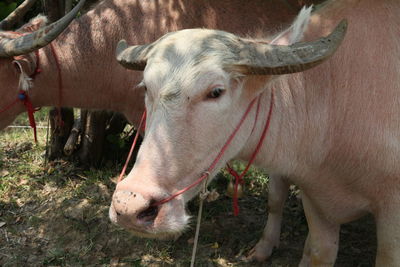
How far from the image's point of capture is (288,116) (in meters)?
2.80

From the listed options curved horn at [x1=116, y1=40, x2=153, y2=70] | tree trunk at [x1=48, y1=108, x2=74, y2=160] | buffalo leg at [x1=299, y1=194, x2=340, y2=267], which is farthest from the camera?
tree trunk at [x1=48, y1=108, x2=74, y2=160]

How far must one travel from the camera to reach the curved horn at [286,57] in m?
2.29

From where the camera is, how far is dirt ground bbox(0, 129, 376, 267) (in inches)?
171

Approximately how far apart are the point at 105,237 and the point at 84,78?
1589 millimetres

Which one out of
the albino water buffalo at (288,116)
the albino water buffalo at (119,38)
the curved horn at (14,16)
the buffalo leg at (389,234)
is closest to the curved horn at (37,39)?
the albino water buffalo at (119,38)

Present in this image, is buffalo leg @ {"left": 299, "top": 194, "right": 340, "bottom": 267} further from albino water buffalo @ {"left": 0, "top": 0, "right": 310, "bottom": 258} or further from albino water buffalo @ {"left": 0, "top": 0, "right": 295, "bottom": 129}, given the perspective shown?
albino water buffalo @ {"left": 0, "top": 0, "right": 295, "bottom": 129}

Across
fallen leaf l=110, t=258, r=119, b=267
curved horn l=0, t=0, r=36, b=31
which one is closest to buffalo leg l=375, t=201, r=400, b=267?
fallen leaf l=110, t=258, r=119, b=267

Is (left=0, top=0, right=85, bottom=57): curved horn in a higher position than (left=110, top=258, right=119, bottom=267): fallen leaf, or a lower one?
higher

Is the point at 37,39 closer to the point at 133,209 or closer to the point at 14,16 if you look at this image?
the point at 14,16

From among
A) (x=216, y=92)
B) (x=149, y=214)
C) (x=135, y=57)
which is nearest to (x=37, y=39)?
(x=135, y=57)

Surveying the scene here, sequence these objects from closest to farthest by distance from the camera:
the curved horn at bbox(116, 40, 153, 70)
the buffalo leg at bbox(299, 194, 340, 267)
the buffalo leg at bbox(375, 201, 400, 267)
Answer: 1. the curved horn at bbox(116, 40, 153, 70)
2. the buffalo leg at bbox(375, 201, 400, 267)
3. the buffalo leg at bbox(299, 194, 340, 267)

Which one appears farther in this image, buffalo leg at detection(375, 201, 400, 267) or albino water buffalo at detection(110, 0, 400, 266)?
buffalo leg at detection(375, 201, 400, 267)

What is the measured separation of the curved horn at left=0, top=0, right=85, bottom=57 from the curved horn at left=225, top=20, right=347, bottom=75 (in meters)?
1.76

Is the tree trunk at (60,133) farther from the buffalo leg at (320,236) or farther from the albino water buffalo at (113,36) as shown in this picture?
the buffalo leg at (320,236)
